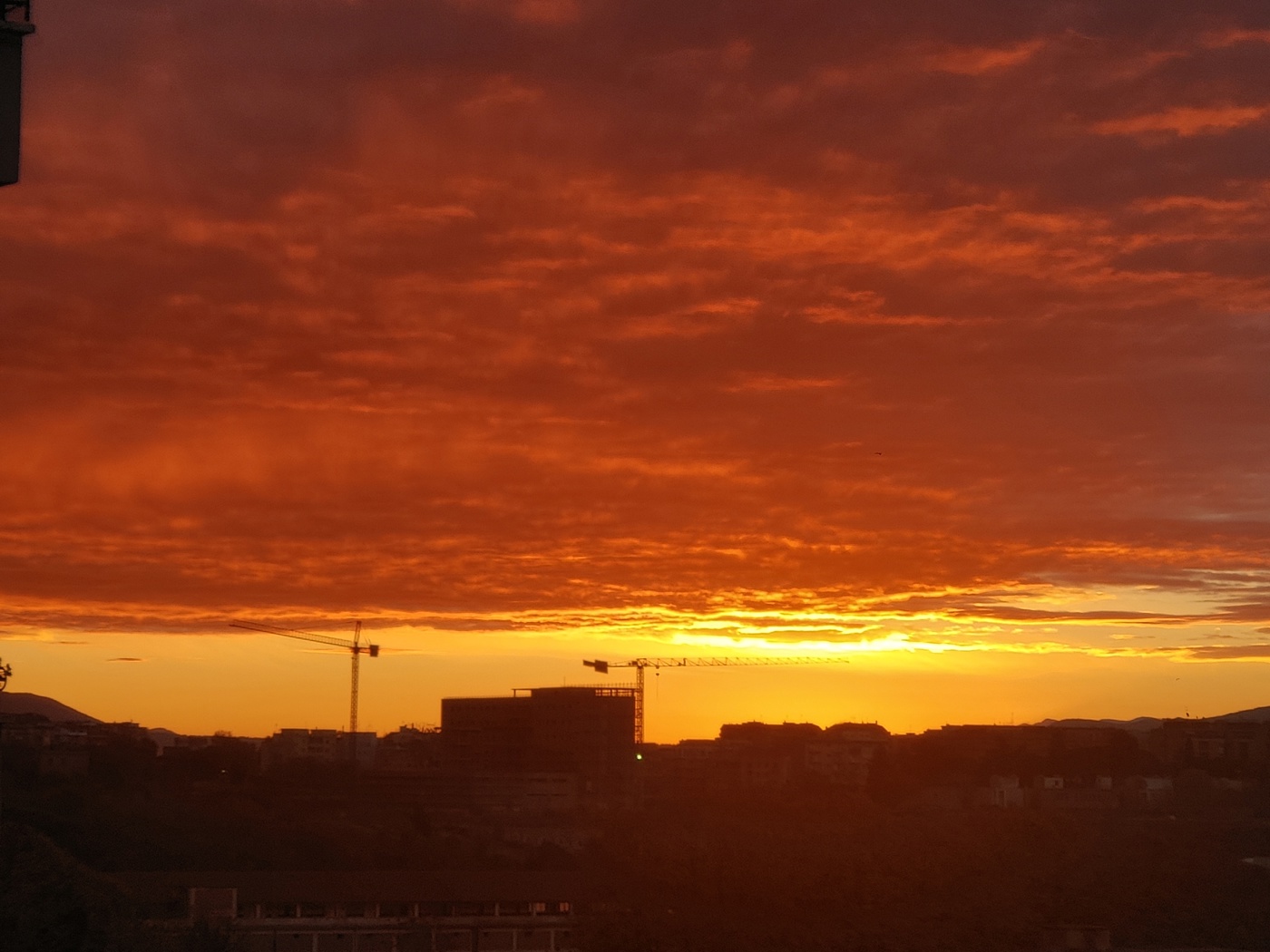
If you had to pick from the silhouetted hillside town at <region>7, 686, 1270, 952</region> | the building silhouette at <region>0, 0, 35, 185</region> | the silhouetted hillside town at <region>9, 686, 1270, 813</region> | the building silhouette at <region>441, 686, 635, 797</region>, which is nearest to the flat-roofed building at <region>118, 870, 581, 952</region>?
the silhouetted hillside town at <region>7, 686, 1270, 952</region>

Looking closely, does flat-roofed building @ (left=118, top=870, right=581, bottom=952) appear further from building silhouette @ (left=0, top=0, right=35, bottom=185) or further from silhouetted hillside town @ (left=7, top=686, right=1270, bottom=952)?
building silhouette @ (left=0, top=0, right=35, bottom=185)

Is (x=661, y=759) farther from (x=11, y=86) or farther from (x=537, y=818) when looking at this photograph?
(x=11, y=86)

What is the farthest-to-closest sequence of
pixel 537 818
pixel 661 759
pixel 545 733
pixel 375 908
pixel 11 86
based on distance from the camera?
pixel 661 759
pixel 545 733
pixel 537 818
pixel 375 908
pixel 11 86

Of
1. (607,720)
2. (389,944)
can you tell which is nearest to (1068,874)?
(389,944)

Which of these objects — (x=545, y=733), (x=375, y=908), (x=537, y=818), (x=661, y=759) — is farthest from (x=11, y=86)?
(x=661, y=759)

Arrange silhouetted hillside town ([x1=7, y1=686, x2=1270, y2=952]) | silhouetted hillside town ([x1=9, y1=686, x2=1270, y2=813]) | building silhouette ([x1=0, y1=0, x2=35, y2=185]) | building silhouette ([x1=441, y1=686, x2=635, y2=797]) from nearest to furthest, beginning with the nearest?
building silhouette ([x1=0, y1=0, x2=35, y2=185]) < silhouetted hillside town ([x1=7, y1=686, x2=1270, y2=952]) < silhouetted hillside town ([x1=9, y1=686, x2=1270, y2=813]) < building silhouette ([x1=441, y1=686, x2=635, y2=797])

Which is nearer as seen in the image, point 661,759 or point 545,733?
point 545,733

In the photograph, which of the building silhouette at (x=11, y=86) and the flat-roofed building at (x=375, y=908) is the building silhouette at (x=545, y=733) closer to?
the flat-roofed building at (x=375, y=908)

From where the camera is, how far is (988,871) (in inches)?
1727

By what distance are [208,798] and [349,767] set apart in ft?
55.8

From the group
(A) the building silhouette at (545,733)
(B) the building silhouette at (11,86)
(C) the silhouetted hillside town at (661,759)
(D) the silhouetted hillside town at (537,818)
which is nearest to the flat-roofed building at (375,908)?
(D) the silhouetted hillside town at (537,818)

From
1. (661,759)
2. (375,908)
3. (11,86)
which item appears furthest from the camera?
(661,759)

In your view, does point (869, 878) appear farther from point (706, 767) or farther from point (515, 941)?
point (706, 767)

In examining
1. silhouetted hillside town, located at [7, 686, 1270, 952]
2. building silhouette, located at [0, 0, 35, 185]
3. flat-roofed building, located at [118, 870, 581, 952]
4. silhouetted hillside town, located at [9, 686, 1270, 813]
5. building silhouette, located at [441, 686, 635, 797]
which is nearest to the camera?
building silhouette, located at [0, 0, 35, 185]
